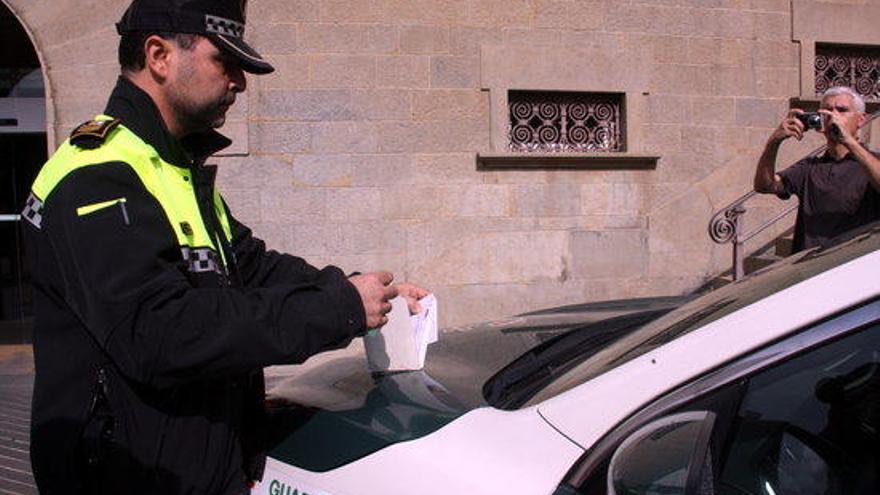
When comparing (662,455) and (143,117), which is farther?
(143,117)

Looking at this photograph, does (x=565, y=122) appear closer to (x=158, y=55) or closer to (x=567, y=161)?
(x=567, y=161)

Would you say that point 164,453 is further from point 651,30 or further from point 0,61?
point 0,61

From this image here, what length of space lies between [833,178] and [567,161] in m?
2.93

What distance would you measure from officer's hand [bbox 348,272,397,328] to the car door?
0.52m

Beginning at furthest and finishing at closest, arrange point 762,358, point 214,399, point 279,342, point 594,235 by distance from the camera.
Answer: point 594,235 < point 214,399 < point 279,342 < point 762,358

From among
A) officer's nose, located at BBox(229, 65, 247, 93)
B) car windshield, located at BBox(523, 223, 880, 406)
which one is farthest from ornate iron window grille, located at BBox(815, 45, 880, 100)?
officer's nose, located at BBox(229, 65, 247, 93)

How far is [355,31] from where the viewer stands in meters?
6.27

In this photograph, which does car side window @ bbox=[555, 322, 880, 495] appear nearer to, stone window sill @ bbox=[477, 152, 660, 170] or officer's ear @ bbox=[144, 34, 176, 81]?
officer's ear @ bbox=[144, 34, 176, 81]

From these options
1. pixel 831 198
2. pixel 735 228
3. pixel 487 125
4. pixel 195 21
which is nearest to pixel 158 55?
pixel 195 21

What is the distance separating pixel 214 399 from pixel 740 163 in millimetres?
6203

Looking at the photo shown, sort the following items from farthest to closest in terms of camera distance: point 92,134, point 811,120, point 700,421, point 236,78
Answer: point 811,120 → point 236,78 → point 92,134 → point 700,421

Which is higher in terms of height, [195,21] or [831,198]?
[195,21]

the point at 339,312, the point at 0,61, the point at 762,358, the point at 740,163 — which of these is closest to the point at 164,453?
the point at 339,312

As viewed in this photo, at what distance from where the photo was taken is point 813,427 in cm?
142
